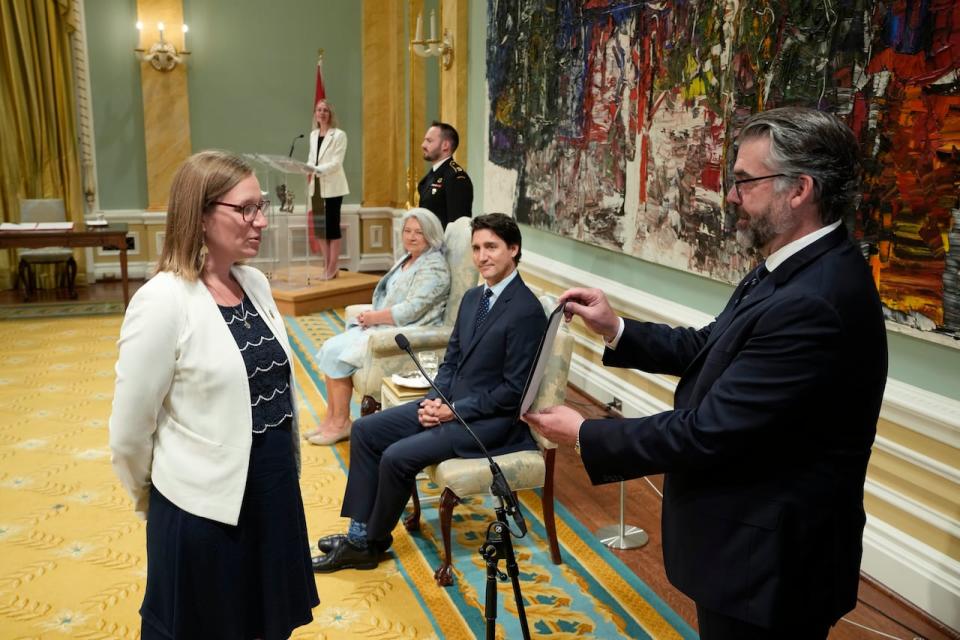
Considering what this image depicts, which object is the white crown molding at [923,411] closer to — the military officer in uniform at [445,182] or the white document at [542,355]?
the white document at [542,355]

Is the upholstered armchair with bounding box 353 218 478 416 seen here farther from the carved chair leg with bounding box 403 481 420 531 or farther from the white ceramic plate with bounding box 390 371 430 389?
the carved chair leg with bounding box 403 481 420 531

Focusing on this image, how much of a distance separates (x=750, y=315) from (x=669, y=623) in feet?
6.26

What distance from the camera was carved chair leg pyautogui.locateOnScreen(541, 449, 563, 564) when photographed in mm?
3742

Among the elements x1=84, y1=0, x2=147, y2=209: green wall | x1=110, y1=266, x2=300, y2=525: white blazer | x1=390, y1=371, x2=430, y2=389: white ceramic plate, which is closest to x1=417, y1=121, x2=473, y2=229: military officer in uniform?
x1=390, y1=371, x2=430, y2=389: white ceramic plate

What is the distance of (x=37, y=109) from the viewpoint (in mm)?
9664

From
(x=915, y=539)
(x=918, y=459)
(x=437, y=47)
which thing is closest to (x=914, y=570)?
(x=915, y=539)

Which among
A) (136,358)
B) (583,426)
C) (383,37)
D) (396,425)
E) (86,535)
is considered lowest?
(86,535)

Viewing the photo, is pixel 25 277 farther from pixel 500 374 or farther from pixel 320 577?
pixel 500 374

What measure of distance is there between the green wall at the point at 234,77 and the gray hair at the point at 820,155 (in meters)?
9.70

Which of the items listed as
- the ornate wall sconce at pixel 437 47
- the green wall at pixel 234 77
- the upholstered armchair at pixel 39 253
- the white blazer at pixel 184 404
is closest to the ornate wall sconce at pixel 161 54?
the green wall at pixel 234 77

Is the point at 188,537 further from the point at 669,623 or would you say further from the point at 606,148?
the point at 606,148

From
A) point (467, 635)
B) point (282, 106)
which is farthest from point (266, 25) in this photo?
point (467, 635)

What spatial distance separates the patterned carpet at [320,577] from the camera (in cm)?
326

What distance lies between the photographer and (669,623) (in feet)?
10.7
